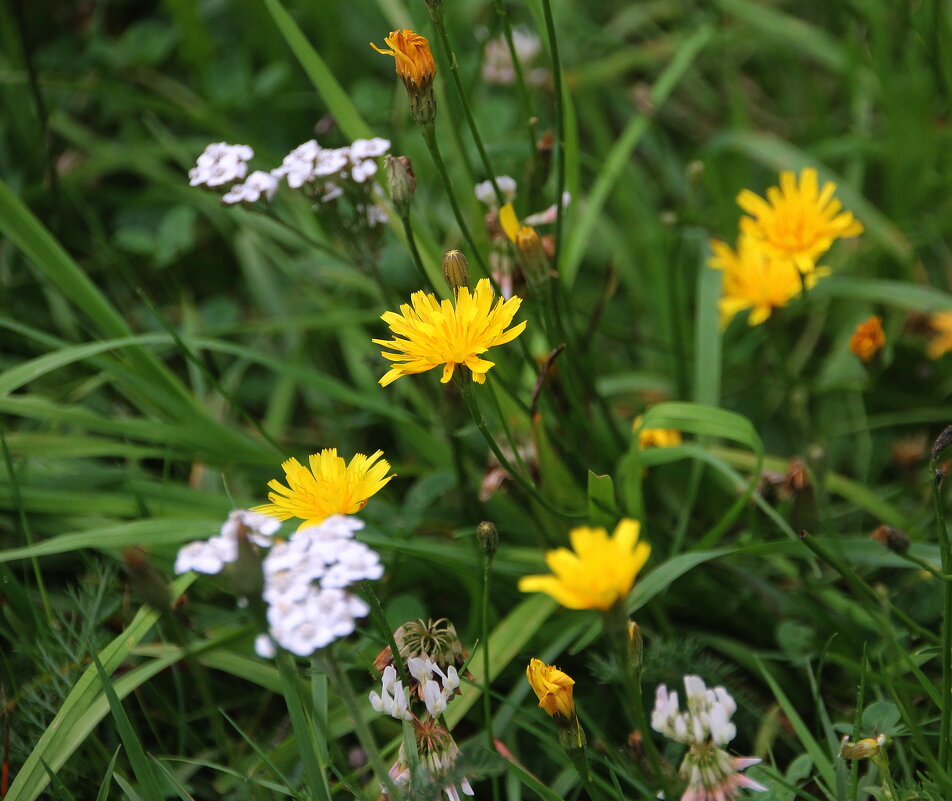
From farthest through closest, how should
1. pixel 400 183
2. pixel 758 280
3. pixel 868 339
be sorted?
1. pixel 758 280
2. pixel 868 339
3. pixel 400 183

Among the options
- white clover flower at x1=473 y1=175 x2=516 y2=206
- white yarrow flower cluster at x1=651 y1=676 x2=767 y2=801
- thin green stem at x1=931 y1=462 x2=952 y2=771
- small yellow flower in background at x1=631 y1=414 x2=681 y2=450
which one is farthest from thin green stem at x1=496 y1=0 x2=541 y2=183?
white yarrow flower cluster at x1=651 y1=676 x2=767 y2=801

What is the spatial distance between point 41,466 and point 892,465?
173cm

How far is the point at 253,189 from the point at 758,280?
93 cm

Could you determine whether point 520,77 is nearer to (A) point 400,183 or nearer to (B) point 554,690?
(A) point 400,183

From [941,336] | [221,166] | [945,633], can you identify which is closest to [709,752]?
[945,633]

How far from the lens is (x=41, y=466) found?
5.45ft

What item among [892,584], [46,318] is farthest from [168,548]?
[892,584]

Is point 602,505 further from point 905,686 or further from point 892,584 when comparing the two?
point 892,584

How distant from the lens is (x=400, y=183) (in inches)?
49.2

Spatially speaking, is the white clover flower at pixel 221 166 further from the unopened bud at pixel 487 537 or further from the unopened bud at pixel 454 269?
the unopened bud at pixel 487 537

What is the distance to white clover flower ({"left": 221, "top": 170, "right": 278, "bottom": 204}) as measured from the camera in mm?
1408

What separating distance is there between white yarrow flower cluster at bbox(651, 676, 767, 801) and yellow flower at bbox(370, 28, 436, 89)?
2.80ft

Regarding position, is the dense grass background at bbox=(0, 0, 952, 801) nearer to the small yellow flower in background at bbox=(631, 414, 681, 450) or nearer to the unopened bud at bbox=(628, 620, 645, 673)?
the small yellow flower in background at bbox=(631, 414, 681, 450)

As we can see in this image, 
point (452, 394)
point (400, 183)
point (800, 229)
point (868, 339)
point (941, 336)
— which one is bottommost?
point (941, 336)
